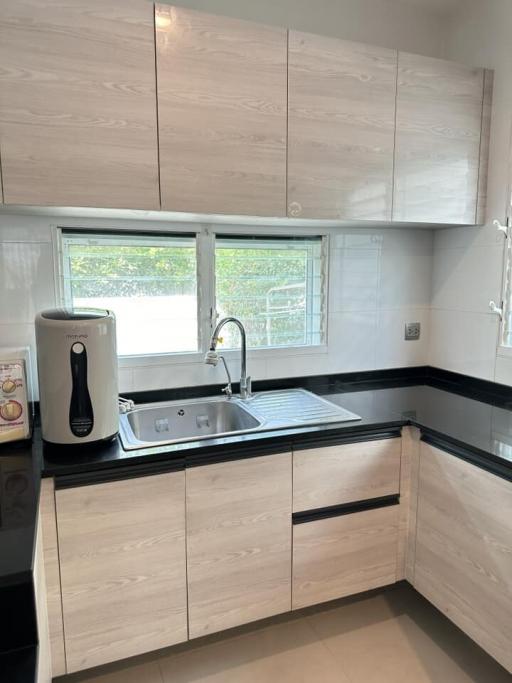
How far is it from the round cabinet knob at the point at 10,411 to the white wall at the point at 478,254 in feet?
6.23

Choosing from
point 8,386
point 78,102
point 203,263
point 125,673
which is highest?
point 78,102

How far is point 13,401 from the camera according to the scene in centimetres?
150

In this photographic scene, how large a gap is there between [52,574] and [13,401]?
1.75 feet

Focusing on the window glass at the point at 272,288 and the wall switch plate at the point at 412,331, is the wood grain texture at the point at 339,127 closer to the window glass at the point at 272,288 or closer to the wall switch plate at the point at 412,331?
the window glass at the point at 272,288

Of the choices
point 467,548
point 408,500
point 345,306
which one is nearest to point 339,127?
point 345,306

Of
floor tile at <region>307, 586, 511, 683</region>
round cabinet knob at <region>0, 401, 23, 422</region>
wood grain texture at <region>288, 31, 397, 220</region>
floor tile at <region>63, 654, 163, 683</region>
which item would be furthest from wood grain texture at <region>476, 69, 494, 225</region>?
floor tile at <region>63, 654, 163, 683</region>

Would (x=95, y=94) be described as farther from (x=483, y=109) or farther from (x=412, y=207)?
(x=483, y=109)

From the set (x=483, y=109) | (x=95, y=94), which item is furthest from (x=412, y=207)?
(x=95, y=94)

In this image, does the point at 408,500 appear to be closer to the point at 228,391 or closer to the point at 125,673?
the point at 228,391


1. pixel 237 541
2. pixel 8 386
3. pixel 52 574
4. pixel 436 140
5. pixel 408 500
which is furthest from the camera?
pixel 436 140

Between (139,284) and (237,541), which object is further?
(139,284)

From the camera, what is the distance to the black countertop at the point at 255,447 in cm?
84

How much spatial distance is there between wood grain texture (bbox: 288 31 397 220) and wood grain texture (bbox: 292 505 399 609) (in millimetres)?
1145

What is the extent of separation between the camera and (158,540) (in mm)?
1506
